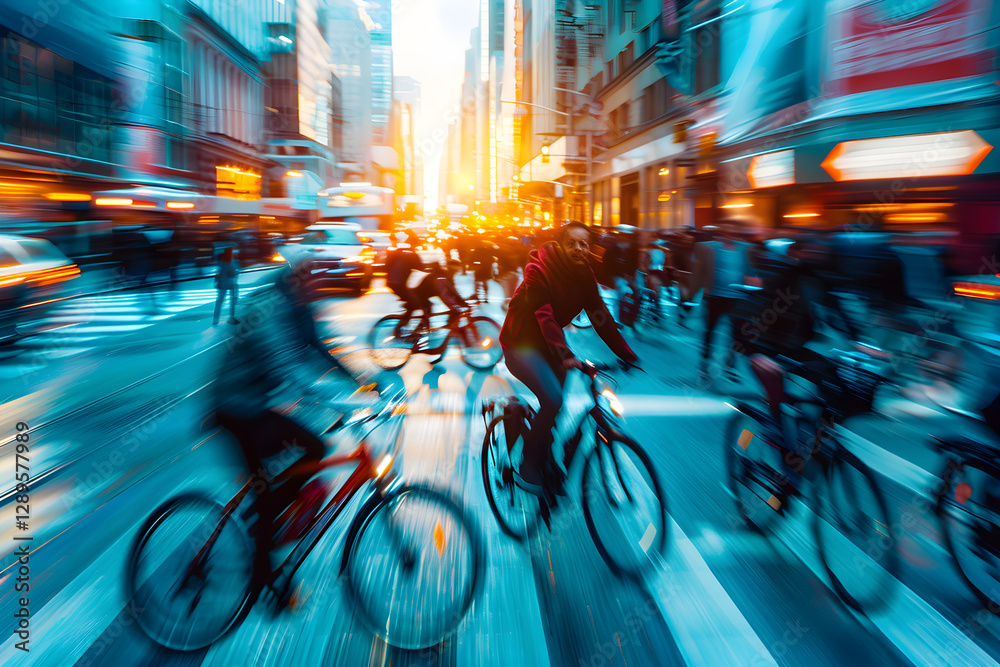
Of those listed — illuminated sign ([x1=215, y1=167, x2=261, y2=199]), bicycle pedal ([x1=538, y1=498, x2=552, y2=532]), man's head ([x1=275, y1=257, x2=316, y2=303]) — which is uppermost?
illuminated sign ([x1=215, y1=167, x2=261, y2=199])

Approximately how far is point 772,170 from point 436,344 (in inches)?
561

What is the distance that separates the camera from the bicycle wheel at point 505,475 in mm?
4602

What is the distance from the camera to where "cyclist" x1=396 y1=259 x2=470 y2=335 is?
9844 mm

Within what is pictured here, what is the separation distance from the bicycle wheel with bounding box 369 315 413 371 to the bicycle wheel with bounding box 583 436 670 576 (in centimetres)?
556

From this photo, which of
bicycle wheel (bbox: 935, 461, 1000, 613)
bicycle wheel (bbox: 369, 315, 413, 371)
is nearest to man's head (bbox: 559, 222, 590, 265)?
bicycle wheel (bbox: 935, 461, 1000, 613)

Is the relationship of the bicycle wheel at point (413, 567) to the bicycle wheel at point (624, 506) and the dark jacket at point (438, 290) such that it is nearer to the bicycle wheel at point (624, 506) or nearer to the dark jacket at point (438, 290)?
the bicycle wheel at point (624, 506)

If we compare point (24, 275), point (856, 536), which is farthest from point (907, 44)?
point (24, 275)

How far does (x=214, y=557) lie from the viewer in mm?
3238

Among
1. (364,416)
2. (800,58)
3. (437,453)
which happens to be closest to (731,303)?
(437,453)

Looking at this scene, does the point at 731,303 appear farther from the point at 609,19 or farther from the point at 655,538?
the point at 609,19

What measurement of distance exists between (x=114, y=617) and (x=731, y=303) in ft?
25.6

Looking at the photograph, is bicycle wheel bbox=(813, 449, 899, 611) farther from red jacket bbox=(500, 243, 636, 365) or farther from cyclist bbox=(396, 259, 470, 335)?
cyclist bbox=(396, 259, 470, 335)

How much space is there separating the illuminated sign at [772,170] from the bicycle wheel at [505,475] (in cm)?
1665

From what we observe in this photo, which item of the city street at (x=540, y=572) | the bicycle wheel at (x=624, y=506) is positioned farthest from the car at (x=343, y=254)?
the bicycle wheel at (x=624, y=506)
